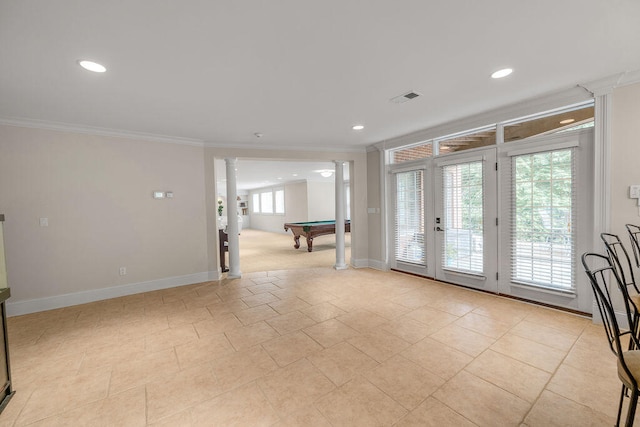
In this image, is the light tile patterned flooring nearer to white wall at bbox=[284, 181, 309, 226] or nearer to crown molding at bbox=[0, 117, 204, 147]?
crown molding at bbox=[0, 117, 204, 147]

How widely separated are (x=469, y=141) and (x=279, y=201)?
10.00 m

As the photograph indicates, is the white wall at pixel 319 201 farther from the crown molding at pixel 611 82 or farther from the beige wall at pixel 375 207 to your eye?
the crown molding at pixel 611 82

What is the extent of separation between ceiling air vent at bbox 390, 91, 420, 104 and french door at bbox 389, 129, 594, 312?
146 centimetres

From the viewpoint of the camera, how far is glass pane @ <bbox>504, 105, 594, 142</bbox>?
282 cm

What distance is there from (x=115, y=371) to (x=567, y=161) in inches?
188

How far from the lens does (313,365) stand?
2.13 m

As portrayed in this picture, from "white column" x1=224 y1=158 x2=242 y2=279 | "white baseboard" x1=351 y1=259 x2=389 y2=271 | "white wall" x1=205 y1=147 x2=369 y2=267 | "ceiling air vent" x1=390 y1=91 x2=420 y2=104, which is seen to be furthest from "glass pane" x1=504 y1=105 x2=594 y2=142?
"white column" x1=224 y1=158 x2=242 y2=279

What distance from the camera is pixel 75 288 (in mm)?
3627

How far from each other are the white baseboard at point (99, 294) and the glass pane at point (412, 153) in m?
3.87

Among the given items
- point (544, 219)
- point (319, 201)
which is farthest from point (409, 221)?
point (319, 201)

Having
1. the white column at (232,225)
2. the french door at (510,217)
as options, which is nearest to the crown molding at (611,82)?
the french door at (510,217)

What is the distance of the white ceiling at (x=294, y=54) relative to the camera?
157 centimetres

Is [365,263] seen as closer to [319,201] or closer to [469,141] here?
[469,141]

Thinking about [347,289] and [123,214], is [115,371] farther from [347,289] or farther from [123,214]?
[347,289]
